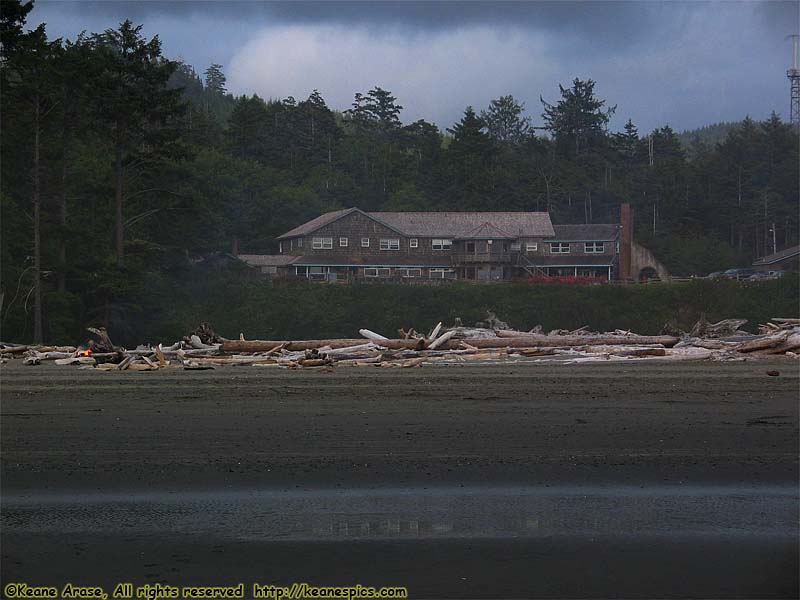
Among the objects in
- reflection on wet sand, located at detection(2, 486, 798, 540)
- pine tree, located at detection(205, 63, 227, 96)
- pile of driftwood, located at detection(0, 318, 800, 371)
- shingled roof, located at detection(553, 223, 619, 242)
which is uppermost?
pine tree, located at detection(205, 63, 227, 96)

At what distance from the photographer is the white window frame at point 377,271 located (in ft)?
236

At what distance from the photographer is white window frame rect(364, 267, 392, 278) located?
236 ft

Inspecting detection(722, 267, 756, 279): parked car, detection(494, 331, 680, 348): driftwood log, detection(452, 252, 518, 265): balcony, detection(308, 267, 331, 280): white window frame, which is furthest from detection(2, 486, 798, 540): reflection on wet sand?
detection(452, 252, 518, 265): balcony

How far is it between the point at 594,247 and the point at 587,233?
4.50 feet

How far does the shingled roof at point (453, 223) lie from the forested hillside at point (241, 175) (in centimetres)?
648

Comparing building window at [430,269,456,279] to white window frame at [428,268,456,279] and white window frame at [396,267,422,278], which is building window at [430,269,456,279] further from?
white window frame at [396,267,422,278]

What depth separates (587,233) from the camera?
73375 millimetres

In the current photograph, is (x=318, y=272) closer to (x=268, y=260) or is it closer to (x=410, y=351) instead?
(x=268, y=260)

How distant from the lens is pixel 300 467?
984cm

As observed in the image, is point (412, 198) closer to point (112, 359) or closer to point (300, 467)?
point (112, 359)

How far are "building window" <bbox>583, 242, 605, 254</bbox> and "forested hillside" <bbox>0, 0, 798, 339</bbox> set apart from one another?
284 inches

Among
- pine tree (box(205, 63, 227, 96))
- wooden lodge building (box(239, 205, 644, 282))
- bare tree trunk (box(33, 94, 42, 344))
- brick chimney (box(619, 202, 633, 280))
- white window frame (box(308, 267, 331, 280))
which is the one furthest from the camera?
pine tree (box(205, 63, 227, 96))

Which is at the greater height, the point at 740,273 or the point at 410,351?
the point at 740,273

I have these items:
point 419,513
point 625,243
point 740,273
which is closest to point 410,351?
point 419,513
